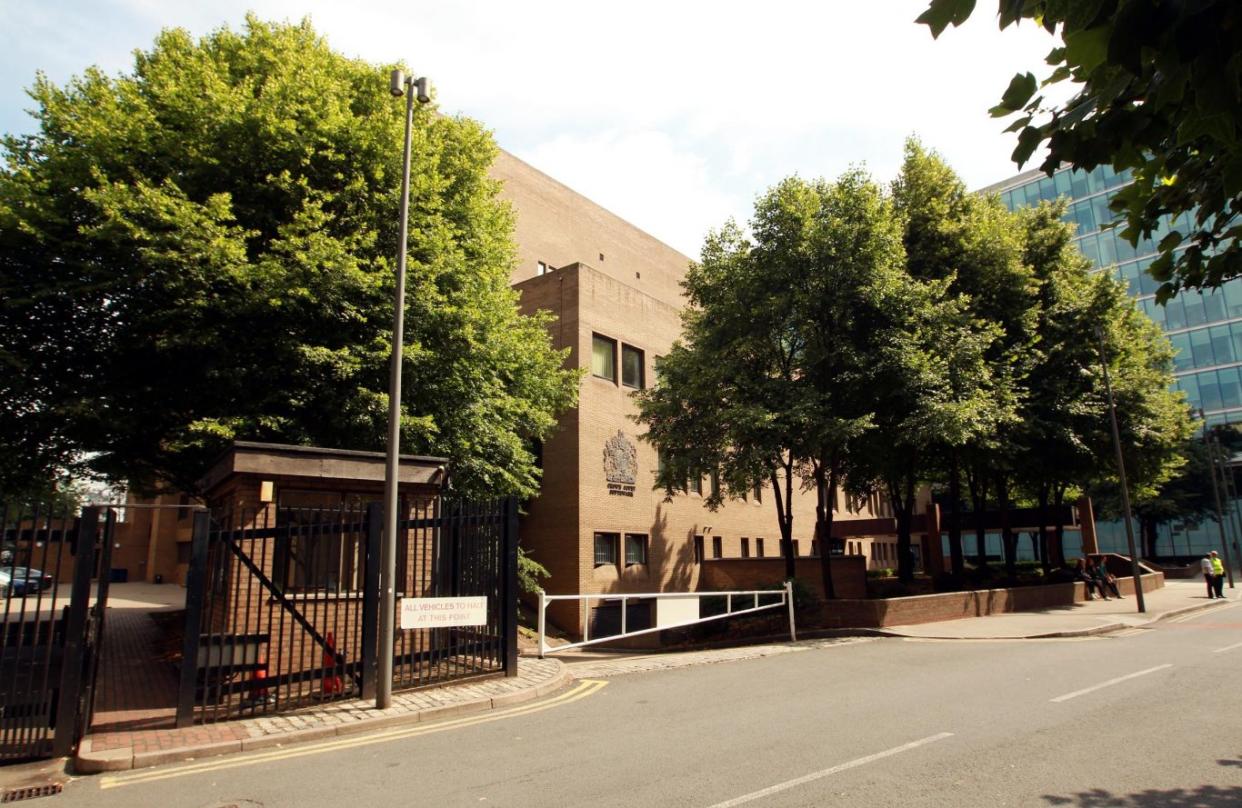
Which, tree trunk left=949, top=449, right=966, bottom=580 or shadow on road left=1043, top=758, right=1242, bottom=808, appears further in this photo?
tree trunk left=949, top=449, right=966, bottom=580

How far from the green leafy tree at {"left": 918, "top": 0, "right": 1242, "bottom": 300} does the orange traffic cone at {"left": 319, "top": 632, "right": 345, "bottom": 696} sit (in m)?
9.59

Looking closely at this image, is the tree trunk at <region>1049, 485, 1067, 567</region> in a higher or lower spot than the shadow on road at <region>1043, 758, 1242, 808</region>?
higher

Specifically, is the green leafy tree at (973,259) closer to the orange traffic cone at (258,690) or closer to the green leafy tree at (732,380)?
the green leafy tree at (732,380)

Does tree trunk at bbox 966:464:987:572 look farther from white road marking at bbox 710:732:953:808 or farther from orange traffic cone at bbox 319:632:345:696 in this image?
orange traffic cone at bbox 319:632:345:696

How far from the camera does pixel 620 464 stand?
29.1 metres

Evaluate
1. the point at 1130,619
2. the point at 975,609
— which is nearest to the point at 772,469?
the point at 975,609

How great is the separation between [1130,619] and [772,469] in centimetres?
1107

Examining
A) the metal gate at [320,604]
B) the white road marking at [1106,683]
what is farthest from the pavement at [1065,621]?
the metal gate at [320,604]

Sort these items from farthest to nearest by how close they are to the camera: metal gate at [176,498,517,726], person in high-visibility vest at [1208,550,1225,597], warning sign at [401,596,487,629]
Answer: person in high-visibility vest at [1208,550,1225,597] → warning sign at [401,596,487,629] → metal gate at [176,498,517,726]

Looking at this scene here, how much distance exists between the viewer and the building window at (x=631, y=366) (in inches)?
1210

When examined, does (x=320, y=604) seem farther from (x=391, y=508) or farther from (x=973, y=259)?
(x=973, y=259)

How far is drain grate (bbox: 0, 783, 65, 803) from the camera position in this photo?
6410mm

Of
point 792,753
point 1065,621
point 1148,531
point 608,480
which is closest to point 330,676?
point 792,753

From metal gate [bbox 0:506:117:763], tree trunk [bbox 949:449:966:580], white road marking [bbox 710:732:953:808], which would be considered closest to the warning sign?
metal gate [bbox 0:506:117:763]
